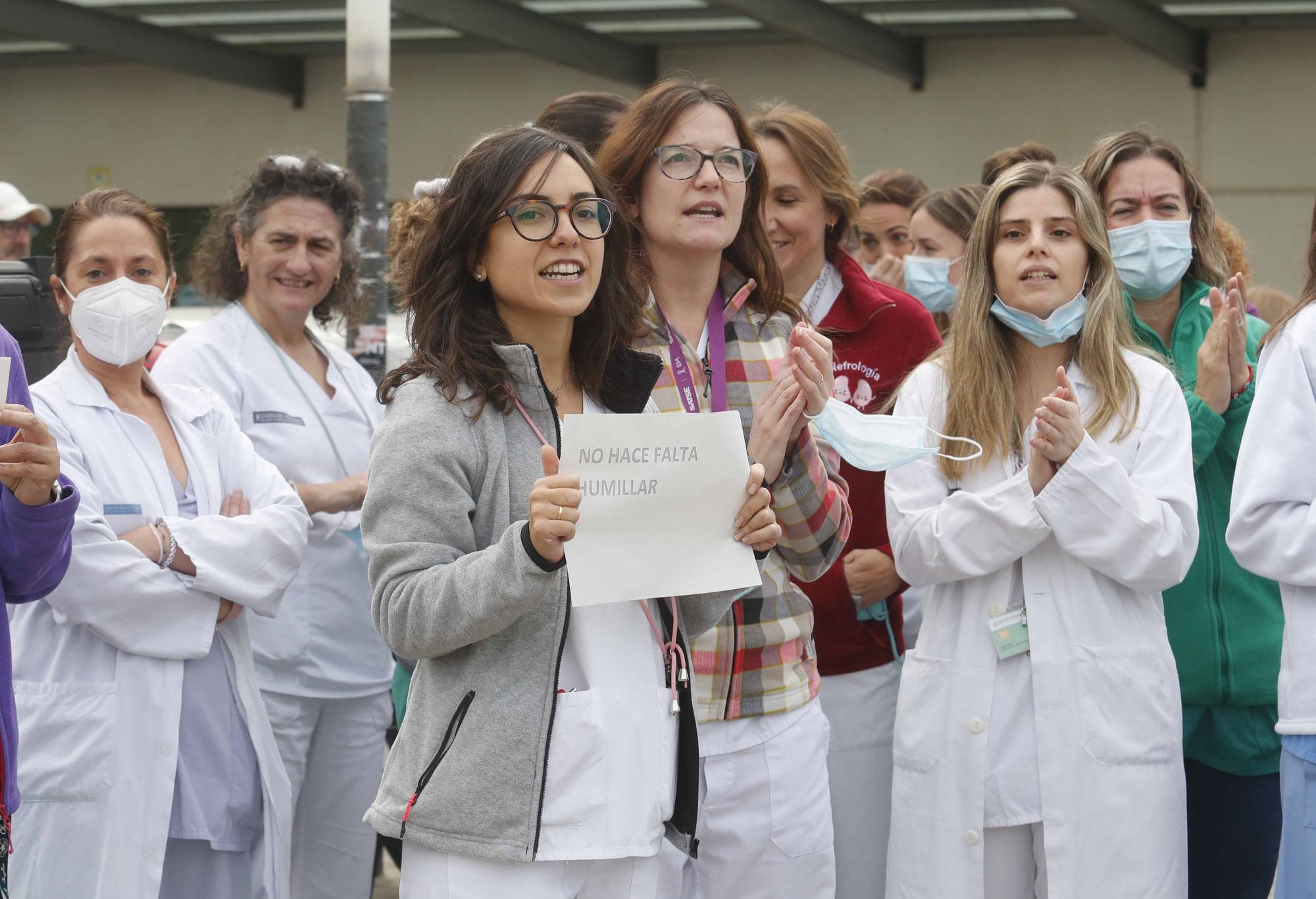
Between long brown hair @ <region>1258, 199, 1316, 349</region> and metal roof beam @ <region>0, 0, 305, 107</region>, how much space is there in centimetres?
1331

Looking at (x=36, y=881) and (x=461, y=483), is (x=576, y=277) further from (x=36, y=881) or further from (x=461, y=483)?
(x=36, y=881)

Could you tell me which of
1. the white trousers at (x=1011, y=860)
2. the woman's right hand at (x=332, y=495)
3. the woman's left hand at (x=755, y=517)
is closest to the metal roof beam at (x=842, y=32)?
the woman's right hand at (x=332, y=495)

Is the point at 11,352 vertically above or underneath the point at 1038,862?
above

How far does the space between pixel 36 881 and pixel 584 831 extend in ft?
5.28

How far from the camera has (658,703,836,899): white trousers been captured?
118 inches

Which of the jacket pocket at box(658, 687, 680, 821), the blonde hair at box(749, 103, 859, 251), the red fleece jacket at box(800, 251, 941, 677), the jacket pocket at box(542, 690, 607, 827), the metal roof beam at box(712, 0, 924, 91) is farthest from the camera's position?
the metal roof beam at box(712, 0, 924, 91)

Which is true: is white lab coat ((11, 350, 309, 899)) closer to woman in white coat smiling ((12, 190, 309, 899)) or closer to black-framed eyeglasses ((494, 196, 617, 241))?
woman in white coat smiling ((12, 190, 309, 899))

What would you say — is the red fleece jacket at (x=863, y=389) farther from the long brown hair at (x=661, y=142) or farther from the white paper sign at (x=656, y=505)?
the white paper sign at (x=656, y=505)

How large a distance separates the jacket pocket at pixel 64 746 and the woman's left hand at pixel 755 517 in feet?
5.51

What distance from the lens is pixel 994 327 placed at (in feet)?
11.8

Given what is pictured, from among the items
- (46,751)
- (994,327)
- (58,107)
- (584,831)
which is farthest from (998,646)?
(58,107)

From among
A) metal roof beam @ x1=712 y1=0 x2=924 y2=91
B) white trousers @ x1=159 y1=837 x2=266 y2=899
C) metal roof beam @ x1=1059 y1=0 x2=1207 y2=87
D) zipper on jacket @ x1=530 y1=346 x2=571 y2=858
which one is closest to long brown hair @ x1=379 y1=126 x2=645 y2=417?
zipper on jacket @ x1=530 y1=346 x2=571 y2=858

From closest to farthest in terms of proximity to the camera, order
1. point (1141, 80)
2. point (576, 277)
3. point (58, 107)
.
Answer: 1. point (576, 277)
2. point (1141, 80)
3. point (58, 107)

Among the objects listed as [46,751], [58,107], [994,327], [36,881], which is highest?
[58,107]
